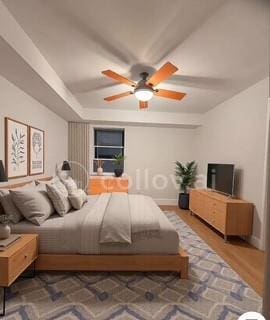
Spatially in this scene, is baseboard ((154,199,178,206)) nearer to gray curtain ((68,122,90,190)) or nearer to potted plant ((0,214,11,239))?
gray curtain ((68,122,90,190))

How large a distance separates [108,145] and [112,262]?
4.10 meters

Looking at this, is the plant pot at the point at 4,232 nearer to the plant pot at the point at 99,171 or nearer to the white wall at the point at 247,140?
the white wall at the point at 247,140

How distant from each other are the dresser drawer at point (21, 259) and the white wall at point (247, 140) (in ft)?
10.1

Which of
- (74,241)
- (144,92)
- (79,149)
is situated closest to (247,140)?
(144,92)

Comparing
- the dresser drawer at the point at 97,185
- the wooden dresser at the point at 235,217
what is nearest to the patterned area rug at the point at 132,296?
the wooden dresser at the point at 235,217

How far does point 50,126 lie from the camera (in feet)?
14.0

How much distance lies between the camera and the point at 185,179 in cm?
568

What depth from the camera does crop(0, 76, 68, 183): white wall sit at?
265 centimetres

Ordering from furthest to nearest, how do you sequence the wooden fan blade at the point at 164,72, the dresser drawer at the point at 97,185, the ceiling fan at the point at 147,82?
the dresser drawer at the point at 97,185 → the ceiling fan at the point at 147,82 → the wooden fan blade at the point at 164,72

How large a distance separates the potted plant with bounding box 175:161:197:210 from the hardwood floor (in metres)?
1.22

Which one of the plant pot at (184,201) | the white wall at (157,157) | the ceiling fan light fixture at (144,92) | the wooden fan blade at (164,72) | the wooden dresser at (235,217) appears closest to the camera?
the wooden fan blade at (164,72)

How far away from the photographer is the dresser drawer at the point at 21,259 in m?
1.74

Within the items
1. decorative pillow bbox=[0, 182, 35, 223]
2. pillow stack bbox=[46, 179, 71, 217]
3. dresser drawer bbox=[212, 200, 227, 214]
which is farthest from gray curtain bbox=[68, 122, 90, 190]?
dresser drawer bbox=[212, 200, 227, 214]

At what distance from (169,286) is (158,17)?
8.51 ft
